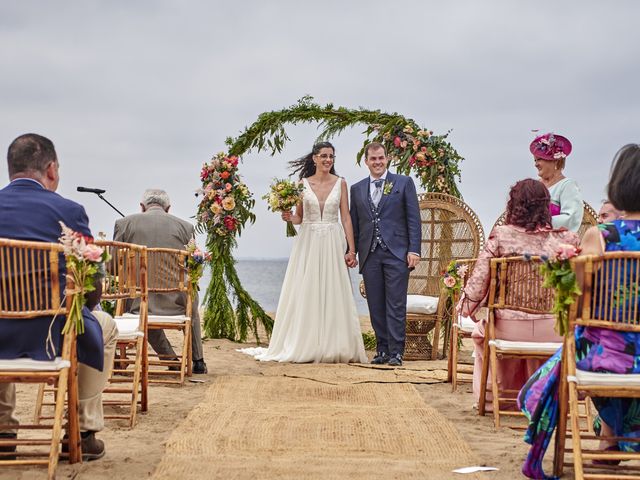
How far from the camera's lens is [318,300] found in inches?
403

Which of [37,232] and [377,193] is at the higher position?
[377,193]

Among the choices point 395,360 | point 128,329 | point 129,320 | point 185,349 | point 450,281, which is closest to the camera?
point 128,329

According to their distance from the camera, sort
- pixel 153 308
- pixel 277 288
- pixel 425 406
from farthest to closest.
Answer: pixel 277 288, pixel 153 308, pixel 425 406

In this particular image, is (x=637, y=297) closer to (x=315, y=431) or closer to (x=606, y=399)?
(x=606, y=399)

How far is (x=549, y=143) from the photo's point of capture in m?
7.01

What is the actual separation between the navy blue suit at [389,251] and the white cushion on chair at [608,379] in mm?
5735

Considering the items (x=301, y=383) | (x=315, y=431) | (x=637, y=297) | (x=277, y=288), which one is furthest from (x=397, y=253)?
(x=277, y=288)

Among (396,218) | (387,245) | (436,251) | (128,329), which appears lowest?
(128,329)

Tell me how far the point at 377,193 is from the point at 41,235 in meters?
5.98

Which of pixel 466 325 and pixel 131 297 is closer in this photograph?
pixel 131 297

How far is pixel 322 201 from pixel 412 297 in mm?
1601

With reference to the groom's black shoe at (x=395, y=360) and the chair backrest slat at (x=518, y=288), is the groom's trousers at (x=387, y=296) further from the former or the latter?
the chair backrest slat at (x=518, y=288)

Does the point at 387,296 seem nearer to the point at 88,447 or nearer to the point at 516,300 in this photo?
the point at 516,300

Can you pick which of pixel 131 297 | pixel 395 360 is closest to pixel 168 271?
pixel 131 297
